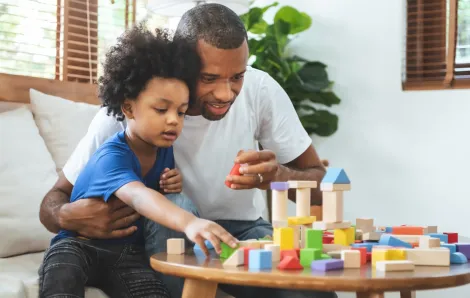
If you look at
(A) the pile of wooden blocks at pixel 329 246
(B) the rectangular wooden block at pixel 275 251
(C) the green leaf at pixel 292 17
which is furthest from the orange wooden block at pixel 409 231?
(C) the green leaf at pixel 292 17

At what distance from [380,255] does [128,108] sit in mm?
751

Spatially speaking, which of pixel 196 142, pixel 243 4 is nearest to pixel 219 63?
pixel 196 142

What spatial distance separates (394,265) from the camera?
1093 millimetres

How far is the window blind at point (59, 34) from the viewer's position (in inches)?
110

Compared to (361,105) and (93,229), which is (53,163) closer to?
(93,229)

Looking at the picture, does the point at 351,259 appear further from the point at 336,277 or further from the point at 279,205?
the point at 279,205

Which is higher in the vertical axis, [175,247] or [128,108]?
[128,108]

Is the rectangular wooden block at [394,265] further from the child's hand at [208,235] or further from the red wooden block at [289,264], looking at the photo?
the child's hand at [208,235]

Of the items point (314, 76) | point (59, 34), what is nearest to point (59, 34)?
point (59, 34)

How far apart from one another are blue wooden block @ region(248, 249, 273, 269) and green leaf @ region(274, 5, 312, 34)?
229cm

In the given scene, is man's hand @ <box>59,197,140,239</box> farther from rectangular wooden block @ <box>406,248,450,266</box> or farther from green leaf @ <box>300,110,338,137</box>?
green leaf @ <box>300,110,338,137</box>

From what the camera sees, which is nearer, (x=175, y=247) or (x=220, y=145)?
(x=175, y=247)

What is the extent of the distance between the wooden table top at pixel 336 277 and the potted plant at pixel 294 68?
217 centimetres

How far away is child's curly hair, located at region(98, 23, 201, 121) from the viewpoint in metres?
1.62
